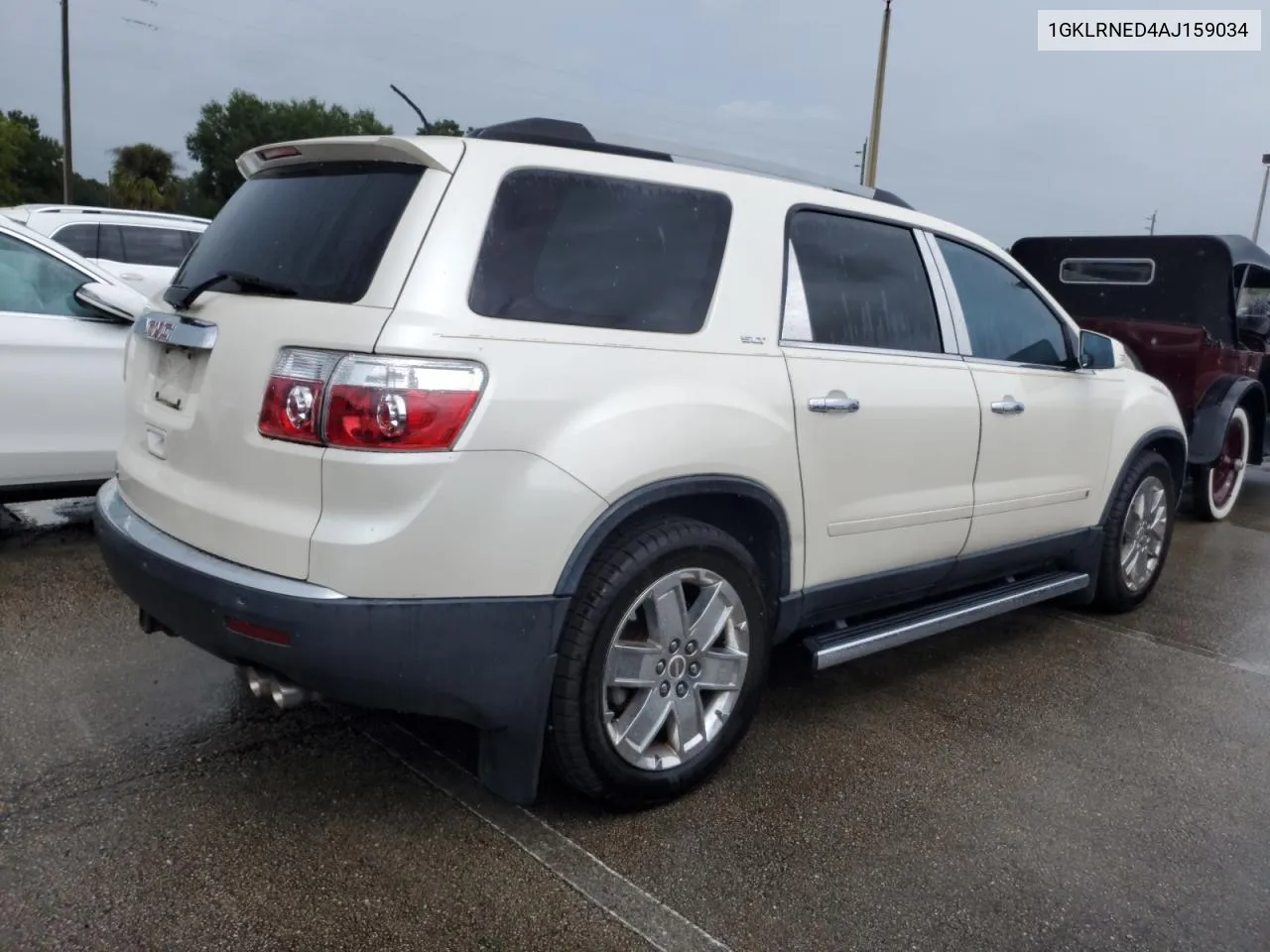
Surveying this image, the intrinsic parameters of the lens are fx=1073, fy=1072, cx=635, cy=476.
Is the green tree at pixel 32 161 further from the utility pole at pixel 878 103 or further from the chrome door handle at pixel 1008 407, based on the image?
the chrome door handle at pixel 1008 407

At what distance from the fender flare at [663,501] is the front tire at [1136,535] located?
2327mm

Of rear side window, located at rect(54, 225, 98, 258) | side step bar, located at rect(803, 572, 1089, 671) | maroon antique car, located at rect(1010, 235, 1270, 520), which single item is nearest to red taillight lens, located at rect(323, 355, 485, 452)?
side step bar, located at rect(803, 572, 1089, 671)

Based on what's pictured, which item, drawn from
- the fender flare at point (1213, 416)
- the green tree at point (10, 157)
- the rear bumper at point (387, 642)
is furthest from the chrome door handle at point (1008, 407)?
the green tree at point (10, 157)

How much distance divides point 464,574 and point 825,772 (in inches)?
59.1

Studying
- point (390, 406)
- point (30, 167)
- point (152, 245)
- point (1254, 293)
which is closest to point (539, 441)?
point (390, 406)

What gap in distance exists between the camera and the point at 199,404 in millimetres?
2779

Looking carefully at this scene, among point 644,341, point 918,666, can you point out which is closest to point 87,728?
point 644,341

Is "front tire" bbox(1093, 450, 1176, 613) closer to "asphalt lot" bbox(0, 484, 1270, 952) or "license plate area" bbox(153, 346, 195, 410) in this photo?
"asphalt lot" bbox(0, 484, 1270, 952)

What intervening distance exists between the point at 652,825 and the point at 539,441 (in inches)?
46.7

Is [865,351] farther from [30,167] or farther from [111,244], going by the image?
[30,167]

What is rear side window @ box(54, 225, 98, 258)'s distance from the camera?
9781 millimetres

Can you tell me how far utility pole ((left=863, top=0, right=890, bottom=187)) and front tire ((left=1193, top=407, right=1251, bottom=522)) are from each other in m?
15.5

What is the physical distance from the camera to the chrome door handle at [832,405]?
326 cm

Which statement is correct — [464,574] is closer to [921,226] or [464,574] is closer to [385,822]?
[385,822]
